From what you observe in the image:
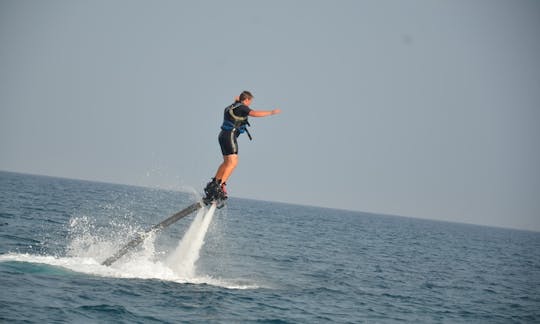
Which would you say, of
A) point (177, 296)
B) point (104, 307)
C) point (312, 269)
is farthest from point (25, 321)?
point (312, 269)

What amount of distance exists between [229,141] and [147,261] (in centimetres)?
892

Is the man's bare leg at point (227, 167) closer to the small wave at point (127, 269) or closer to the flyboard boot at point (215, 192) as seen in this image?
the flyboard boot at point (215, 192)

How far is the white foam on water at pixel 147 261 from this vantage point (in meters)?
20.5

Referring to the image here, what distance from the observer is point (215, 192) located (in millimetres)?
17469

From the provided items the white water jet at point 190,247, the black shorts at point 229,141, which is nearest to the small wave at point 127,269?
the white water jet at point 190,247

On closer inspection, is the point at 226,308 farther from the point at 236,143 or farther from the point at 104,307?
the point at 236,143

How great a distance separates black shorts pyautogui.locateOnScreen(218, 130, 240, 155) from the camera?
16.9 m

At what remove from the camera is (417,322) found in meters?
20.7

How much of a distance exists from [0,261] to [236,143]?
9881 millimetres

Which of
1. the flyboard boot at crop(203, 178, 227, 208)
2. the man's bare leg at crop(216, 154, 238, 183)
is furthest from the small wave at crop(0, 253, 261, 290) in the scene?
the man's bare leg at crop(216, 154, 238, 183)

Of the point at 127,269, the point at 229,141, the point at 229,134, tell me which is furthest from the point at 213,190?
the point at 127,269

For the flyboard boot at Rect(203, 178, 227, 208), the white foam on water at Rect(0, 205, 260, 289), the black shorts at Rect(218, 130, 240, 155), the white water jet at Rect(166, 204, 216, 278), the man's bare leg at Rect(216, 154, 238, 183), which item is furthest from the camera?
the white foam on water at Rect(0, 205, 260, 289)

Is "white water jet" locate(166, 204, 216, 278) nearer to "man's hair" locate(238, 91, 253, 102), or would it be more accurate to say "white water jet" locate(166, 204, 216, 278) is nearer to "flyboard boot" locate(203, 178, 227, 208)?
"flyboard boot" locate(203, 178, 227, 208)

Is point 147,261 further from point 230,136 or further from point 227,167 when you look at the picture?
point 230,136
